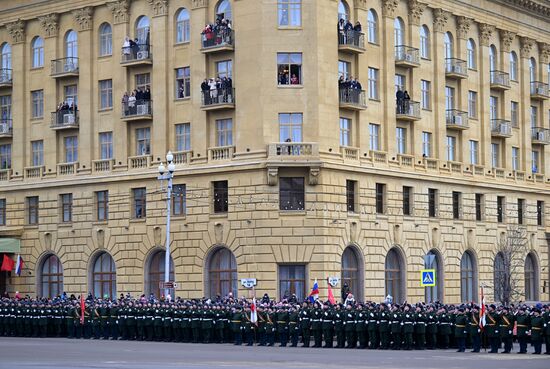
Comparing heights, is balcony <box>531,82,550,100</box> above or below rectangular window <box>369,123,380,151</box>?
above

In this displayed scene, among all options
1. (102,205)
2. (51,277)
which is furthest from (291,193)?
(51,277)

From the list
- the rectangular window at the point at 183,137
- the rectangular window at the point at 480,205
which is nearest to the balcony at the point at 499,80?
the rectangular window at the point at 480,205

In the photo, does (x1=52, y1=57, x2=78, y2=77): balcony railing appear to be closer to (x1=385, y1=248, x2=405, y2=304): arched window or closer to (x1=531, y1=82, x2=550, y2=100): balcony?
(x1=385, y1=248, x2=405, y2=304): arched window

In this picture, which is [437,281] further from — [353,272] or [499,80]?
[499,80]

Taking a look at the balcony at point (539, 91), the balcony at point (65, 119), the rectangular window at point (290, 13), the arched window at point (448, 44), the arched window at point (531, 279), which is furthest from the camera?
the balcony at point (539, 91)

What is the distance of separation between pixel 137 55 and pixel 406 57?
14.6 metres

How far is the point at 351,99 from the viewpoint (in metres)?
69.4

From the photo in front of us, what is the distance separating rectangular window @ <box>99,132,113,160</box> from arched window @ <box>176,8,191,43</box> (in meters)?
7.09

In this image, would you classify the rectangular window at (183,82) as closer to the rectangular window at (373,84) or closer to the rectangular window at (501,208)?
the rectangular window at (373,84)

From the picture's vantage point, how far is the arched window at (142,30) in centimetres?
7344

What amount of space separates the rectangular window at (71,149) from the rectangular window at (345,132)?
644 inches

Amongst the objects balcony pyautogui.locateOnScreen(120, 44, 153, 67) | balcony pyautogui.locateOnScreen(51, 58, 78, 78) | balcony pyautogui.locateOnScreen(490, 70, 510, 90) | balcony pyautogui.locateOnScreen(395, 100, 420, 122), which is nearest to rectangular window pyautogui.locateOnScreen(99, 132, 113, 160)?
balcony pyautogui.locateOnScreen(51, 58, 78, 78)

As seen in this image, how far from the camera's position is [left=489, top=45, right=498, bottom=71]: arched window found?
81875 mm

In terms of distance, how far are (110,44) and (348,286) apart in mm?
19448
